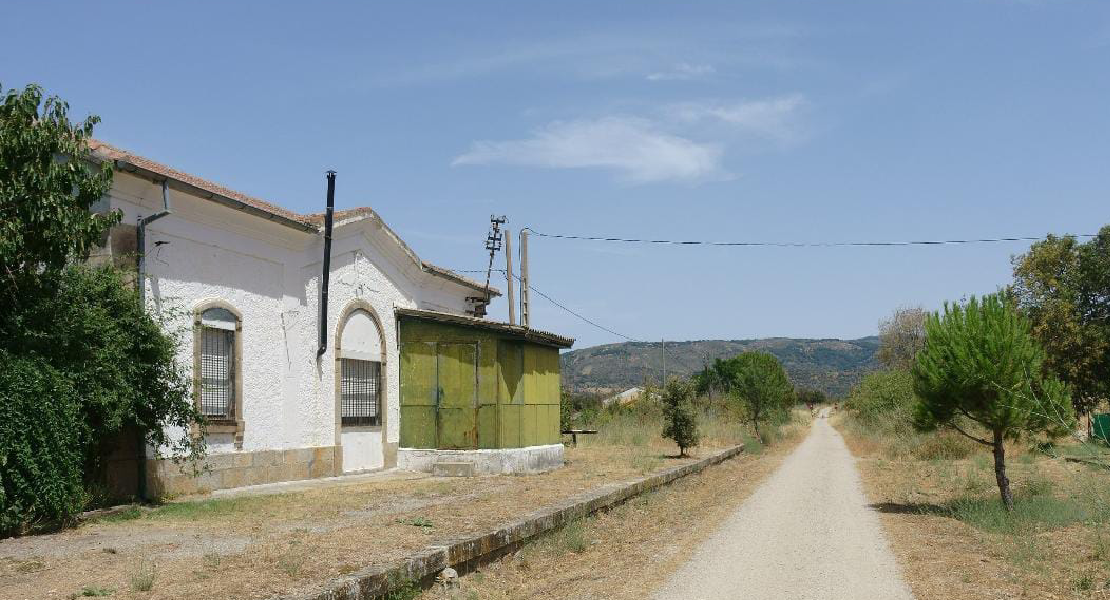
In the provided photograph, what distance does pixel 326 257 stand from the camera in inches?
658

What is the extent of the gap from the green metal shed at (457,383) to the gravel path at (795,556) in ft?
18.3

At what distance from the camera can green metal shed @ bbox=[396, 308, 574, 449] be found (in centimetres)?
1878

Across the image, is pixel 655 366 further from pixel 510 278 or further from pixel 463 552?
pixel 463 552

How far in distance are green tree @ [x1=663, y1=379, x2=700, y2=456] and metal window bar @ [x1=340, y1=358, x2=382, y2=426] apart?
32.2 feet

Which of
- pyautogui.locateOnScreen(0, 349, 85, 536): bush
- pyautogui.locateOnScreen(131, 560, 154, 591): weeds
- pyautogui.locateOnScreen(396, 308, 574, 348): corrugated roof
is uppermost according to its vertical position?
pyautogui.locateOnScreen(396, 308, 574, 348): corrugated roof

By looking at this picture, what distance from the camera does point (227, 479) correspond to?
14.3 m

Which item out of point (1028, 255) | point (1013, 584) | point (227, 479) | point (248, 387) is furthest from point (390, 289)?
point (1028, 255)

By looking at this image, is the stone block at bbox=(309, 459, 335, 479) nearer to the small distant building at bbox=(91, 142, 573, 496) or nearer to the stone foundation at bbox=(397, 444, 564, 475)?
the small distant building at bbox=(91, 142, 573, 496)

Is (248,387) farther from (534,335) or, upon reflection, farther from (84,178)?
(534,335)

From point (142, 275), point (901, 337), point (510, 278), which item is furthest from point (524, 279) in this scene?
point (901, 337)

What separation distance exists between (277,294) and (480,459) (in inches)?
214

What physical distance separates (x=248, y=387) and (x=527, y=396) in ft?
22.8

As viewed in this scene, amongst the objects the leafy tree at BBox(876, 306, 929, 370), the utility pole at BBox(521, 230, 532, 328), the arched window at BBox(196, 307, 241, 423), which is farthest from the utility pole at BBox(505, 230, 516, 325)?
the leafy tree at BBox(876, 306, 929, 370)

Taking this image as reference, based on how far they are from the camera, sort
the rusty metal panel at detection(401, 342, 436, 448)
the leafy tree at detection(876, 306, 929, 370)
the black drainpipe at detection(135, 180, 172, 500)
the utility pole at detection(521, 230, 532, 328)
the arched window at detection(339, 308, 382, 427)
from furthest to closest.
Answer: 1. the leafy tree at detection(876, 306, 929, 370)
2. the utility pole at detection(521, 230, 532, 328)
3. the rusty metal panel at detection(401, 342, 436, 448)
4. the arched window at detection(339, 308, 382, 427)
5. the black drainpipe at detection(135, 180, 172, 500)
